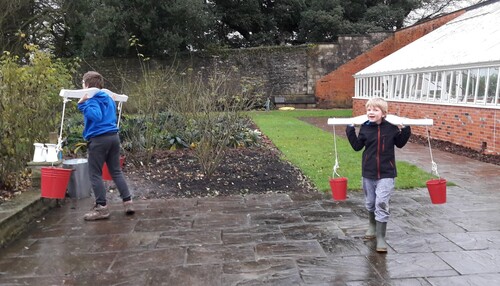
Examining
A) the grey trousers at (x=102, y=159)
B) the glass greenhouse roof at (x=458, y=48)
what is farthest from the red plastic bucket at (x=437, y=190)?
the glass greenhouse roof at (x=458, y=48)

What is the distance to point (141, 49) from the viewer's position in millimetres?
27172

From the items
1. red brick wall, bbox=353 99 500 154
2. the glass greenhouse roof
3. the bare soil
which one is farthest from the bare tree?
the bare soil

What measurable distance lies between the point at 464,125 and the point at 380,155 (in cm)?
805

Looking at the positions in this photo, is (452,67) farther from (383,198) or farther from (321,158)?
(383,198)

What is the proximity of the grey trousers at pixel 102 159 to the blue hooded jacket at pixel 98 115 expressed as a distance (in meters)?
0.08

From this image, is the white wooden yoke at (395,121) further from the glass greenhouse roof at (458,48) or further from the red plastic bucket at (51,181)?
the glass greenhouse roof at (458,48)

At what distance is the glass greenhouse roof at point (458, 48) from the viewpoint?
36.2ft

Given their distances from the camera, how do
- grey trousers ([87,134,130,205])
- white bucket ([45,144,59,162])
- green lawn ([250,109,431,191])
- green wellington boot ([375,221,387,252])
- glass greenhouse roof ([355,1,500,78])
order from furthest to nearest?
glass greenhouse roof ([355,1,500,78]) < green lawn ([250,109,431,191]) < white bucket ([45,144,59,162]) < grey trousers ([87,134,130,205]) < green wellington boot ([375,221,387,252])

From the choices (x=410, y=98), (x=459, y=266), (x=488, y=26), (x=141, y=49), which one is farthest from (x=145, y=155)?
(x=141, y=49)

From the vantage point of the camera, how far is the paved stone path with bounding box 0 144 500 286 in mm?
3609

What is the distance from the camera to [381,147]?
13.8 ft

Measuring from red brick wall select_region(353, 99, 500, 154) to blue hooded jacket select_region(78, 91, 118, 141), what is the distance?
845 centimetres

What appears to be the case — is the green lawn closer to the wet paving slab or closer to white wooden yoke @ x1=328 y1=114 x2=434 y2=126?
the wet paving slab

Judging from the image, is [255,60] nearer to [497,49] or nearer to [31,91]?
[497,49]
